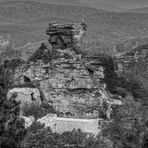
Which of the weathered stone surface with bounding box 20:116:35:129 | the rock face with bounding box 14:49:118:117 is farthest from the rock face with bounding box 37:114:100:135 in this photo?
the rock face with bounding box 14:49:118:117

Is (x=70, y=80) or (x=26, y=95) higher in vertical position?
(x=70, y=80)

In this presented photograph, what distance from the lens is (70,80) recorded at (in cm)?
3697

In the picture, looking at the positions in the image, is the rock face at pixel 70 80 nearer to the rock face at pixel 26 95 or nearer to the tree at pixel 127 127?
the rock face at pixel 26 95

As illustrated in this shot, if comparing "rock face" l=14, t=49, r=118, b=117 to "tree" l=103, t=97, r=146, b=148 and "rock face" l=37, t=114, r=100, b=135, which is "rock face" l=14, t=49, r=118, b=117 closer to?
"tree" l=103, t=97, r=146, b=148

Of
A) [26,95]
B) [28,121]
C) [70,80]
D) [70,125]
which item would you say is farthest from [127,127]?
[26,95]

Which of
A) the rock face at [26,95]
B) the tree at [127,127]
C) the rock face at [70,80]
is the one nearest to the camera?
the tree at [127,127]

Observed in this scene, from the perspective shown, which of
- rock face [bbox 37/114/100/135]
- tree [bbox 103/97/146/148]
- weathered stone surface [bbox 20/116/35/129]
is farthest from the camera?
tree [bbox 103/97/146/148]

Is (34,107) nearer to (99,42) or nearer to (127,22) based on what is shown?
(99,42)

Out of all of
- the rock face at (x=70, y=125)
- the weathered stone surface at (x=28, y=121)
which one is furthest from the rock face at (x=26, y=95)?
the rock face at (x=70, y=125)

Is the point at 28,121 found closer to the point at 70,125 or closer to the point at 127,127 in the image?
the point at 70,125

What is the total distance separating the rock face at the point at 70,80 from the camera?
36281 mm

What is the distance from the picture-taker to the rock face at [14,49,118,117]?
119 feet

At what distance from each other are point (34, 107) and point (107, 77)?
5.82 meters

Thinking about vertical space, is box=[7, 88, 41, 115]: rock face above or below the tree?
above
